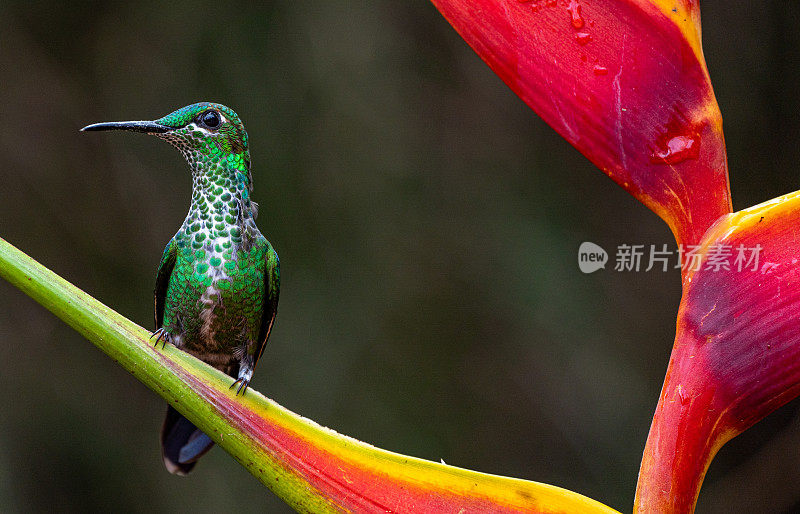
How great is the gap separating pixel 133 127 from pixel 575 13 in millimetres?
→ 187

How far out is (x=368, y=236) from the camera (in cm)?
102

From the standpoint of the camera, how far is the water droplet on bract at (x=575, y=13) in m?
0.30

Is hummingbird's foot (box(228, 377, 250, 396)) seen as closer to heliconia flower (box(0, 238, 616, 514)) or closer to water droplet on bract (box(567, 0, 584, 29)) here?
heliconia flower (box(0, 238, 616, 514))

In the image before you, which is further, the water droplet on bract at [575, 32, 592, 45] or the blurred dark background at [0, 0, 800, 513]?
the blurred dark background at [0, 0, 800, 513]

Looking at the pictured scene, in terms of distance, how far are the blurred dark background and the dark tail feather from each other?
1.43ft

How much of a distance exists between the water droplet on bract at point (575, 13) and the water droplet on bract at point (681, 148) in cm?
6

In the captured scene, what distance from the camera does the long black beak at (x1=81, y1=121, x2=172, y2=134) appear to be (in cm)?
27

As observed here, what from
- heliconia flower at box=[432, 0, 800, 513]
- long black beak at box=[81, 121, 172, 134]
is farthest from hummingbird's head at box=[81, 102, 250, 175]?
heliconia flower at box=[432, 0, 800, 513]

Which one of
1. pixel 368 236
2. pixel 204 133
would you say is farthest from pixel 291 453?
pixel 368 236

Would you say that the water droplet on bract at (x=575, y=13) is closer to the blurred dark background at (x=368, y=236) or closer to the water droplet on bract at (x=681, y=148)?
the water droplet on bract at (x=681, y=148)

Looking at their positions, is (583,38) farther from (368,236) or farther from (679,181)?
(368,236)

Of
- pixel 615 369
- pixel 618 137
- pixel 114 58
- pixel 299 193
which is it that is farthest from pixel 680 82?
pixel 615 369

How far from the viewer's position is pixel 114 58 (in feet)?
2.82

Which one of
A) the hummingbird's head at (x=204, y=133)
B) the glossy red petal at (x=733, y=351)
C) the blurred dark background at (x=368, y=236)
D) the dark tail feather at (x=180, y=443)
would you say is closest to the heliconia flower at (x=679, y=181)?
the glossy red petal at (x=733, y=351)
